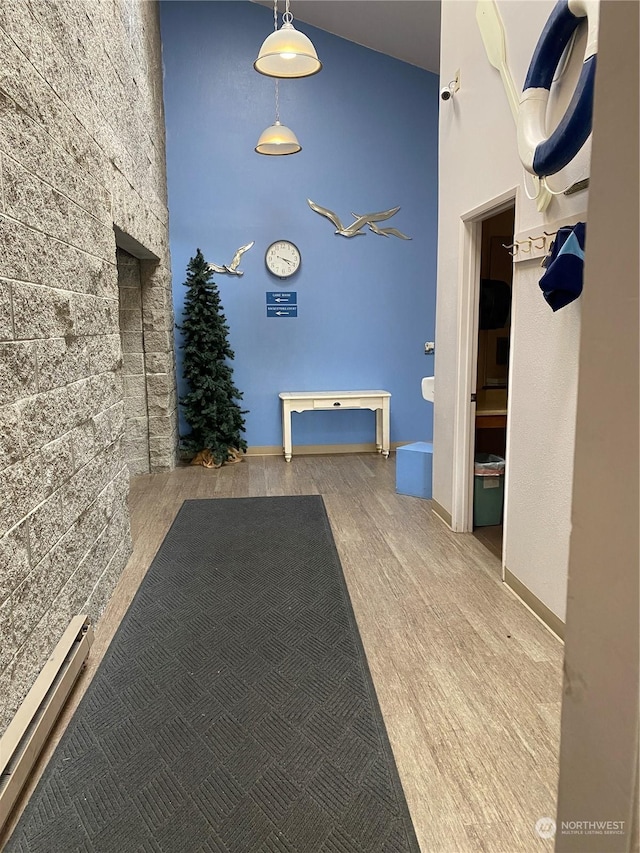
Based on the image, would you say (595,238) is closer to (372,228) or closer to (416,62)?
(372,228)

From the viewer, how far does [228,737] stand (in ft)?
6.47

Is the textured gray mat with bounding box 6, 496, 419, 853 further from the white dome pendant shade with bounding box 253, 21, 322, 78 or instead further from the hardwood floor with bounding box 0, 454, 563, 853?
the white dome pendant shade with bounding box 253, 21, 322, 78

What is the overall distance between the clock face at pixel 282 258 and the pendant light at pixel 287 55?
7.38ft

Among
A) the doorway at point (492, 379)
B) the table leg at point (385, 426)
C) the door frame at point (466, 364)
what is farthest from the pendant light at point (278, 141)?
the table leg at point (385, 426)

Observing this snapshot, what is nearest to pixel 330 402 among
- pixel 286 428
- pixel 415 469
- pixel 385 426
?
pixel 286 428

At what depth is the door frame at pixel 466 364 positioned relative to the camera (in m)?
3.51

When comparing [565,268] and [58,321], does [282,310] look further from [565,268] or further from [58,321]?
[565,268]

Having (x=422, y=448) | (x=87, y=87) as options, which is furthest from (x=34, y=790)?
(x=422, y=448)

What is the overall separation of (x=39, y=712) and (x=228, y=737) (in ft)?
2.08

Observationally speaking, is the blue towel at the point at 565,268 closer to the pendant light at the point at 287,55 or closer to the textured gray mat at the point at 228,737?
the textured gray mat at the point at 228,737

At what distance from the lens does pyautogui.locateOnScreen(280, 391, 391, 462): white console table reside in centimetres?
580

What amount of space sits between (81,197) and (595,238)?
260 cm

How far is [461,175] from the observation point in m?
3.51

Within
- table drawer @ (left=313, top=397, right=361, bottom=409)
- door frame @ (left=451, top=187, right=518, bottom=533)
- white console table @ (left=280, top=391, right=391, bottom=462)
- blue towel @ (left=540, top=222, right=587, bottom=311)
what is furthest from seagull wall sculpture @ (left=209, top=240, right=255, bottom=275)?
blue towel @ (left=540, top=222, right=587, bottom=311)
